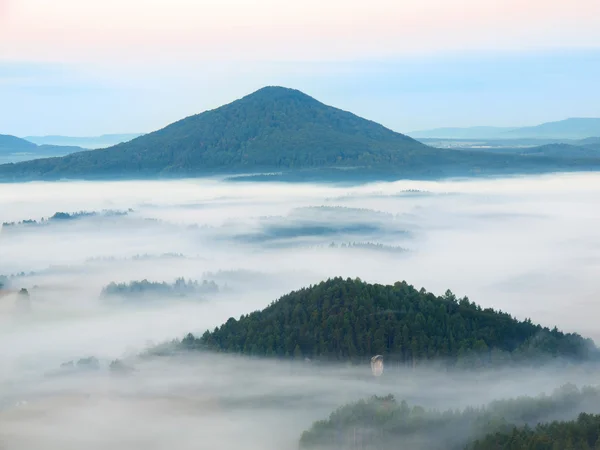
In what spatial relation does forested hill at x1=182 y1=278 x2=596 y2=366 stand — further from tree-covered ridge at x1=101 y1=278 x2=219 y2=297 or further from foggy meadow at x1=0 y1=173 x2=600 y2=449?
tree-covered ridge at x1=101 y1=278 x2=219 y2=297

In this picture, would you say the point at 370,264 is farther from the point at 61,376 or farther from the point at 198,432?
the point at 198,432

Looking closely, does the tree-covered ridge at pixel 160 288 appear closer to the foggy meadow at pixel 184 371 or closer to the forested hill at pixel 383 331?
the foggy meadow at pixel 184 371

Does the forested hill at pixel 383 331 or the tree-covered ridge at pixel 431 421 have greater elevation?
the forested hill at pixel 383 331

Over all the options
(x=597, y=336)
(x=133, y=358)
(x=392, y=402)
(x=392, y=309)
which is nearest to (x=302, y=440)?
(x=392, y=402)

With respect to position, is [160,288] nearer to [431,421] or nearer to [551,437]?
[431,421]

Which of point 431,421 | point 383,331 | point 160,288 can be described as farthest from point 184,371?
point 160,288

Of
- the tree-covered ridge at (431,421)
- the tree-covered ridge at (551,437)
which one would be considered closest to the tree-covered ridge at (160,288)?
the tree-covered ridge at (431,421)

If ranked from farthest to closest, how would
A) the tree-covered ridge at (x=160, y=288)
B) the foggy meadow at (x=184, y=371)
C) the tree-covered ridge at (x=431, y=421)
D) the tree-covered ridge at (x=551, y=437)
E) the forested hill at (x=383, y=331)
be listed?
1. the tree-covered ridge at (x=160, y=288)
2. the forested hill at (x=383, y=331)
3. the foggy meadow at (x=184, y=371)
4. the tree-covered ridge at (x=431, y=421)
5. the tree-covered ridge at (x=551, y=437)
